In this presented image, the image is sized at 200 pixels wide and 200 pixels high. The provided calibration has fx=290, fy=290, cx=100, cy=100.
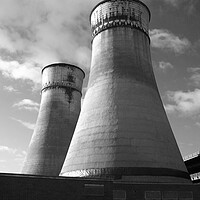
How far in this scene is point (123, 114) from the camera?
15500 millimetres

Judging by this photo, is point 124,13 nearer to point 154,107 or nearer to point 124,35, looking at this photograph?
point 124,35

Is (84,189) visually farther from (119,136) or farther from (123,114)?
(123,114)

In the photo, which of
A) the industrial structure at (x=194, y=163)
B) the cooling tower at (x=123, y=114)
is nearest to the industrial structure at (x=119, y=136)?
the cooling tower at (x=123, y=114)

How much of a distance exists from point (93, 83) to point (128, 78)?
2284mm

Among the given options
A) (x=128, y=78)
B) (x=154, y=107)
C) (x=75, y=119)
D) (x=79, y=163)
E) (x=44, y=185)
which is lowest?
(x=44, y=185)

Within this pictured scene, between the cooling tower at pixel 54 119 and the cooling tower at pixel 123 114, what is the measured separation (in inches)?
349

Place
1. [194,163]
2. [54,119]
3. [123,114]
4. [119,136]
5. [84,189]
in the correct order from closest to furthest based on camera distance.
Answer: [84,189] < [119,136] < [123,114] < [54,119] < [194,163]

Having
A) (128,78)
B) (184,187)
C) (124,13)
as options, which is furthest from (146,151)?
(124,13)

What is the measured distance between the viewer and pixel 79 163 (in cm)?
1488

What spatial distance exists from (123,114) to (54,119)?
12.0 meters

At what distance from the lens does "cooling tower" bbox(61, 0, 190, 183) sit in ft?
46.7

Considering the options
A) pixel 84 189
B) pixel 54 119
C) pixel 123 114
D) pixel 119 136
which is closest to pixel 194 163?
pixel 54 119

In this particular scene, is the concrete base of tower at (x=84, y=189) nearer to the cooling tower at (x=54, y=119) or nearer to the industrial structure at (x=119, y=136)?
the industrial structure at (x=119, y=136)

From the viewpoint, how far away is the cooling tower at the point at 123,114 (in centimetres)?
1423
